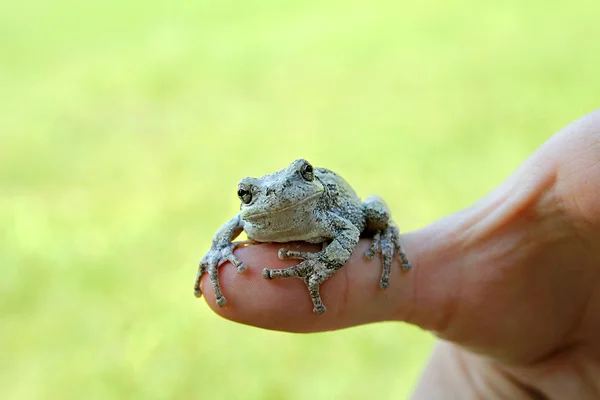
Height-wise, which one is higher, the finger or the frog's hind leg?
the frog's hind leg

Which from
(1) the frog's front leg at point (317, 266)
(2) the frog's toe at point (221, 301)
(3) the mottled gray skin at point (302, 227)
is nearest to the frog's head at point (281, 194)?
(3) the mottled gray skin at point (302, 227)

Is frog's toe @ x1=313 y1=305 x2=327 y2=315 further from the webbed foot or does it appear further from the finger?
the webbed foot

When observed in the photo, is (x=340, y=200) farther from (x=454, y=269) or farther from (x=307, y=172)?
(x=454, y=269)

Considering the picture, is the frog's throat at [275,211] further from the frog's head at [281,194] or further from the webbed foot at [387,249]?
the webbed foot at [387,249]

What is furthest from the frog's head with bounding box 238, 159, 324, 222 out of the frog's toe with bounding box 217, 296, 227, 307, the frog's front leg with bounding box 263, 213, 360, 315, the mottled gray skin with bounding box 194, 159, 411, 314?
the frog's toe with bounding box 217, 296, 227, 307

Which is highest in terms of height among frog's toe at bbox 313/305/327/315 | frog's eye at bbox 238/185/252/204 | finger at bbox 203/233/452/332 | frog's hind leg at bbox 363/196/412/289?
frog's eye at bbox 238/185/252/204

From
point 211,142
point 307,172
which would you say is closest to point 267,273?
point 307,172

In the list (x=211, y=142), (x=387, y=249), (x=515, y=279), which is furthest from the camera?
(x=211, y=142)
